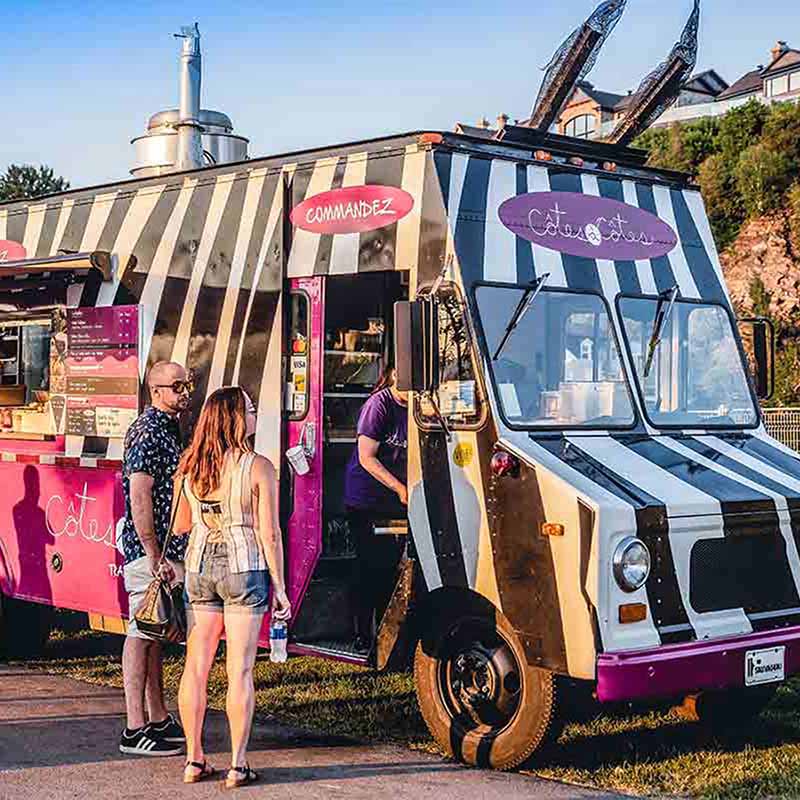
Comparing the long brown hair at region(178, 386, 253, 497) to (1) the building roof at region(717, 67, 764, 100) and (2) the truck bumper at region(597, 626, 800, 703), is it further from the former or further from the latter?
(1) the building roof at region(717, 67, 764, 100)

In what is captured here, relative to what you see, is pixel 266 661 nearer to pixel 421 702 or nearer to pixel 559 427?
pixel 421 702

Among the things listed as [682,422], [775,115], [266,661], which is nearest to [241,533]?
[682,422]

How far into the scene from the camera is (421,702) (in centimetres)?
693

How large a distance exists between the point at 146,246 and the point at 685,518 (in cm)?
407

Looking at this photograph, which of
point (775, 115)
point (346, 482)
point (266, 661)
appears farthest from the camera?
point (775, 115)

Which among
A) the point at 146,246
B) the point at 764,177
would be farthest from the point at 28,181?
the point at 146,246

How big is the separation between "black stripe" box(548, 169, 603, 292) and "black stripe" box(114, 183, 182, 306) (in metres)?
2.55

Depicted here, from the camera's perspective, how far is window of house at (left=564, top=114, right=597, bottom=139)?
66188 millimetres

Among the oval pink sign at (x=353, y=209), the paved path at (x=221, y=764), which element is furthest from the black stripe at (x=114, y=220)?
the paved path at (x=221, y=764)

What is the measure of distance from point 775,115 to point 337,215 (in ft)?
136

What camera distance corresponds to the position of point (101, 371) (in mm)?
8742

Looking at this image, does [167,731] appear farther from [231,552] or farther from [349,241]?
[349,241]

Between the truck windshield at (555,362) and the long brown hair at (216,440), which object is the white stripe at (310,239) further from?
the long brown hair at (216,440)

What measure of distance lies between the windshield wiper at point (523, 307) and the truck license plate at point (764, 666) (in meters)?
1.88
